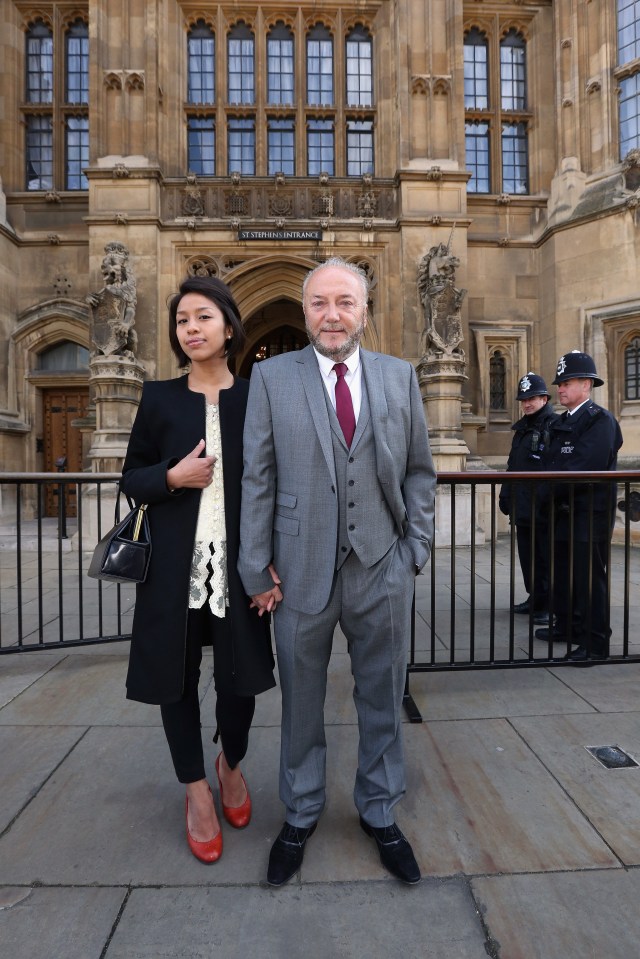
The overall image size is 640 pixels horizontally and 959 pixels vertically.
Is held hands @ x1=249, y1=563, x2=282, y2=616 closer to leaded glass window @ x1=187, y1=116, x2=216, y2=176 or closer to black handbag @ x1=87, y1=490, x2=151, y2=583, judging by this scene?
black handbag @ x1=87, y1=490, x2=151, y2=583

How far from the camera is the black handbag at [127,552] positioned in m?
1.81

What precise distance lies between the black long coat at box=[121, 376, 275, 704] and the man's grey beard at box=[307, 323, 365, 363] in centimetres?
33

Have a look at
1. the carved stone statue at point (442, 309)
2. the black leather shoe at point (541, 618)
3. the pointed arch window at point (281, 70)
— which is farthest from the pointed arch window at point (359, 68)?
the black leather shoe at point (541, 618)

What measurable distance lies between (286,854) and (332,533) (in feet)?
3.47

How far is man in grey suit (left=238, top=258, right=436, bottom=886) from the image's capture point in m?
1.79

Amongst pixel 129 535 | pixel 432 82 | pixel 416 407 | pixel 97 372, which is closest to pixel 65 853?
pixel 129 535

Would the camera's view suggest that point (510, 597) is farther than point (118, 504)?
Yes

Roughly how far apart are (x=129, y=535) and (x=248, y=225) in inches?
380

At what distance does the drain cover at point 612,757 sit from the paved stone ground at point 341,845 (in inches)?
2.1

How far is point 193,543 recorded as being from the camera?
1.87 meters

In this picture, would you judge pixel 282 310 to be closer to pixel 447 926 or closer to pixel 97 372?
pixel 97 372

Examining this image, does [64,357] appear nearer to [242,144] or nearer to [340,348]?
[242,144]

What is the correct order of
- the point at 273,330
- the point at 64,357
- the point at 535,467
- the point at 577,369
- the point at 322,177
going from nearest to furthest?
the point at 577,369 → the point at 535,467 → the point at 322,177 → the point at 64,357 → the point at 273,330

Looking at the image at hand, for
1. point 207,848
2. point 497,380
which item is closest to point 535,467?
point 207,848
